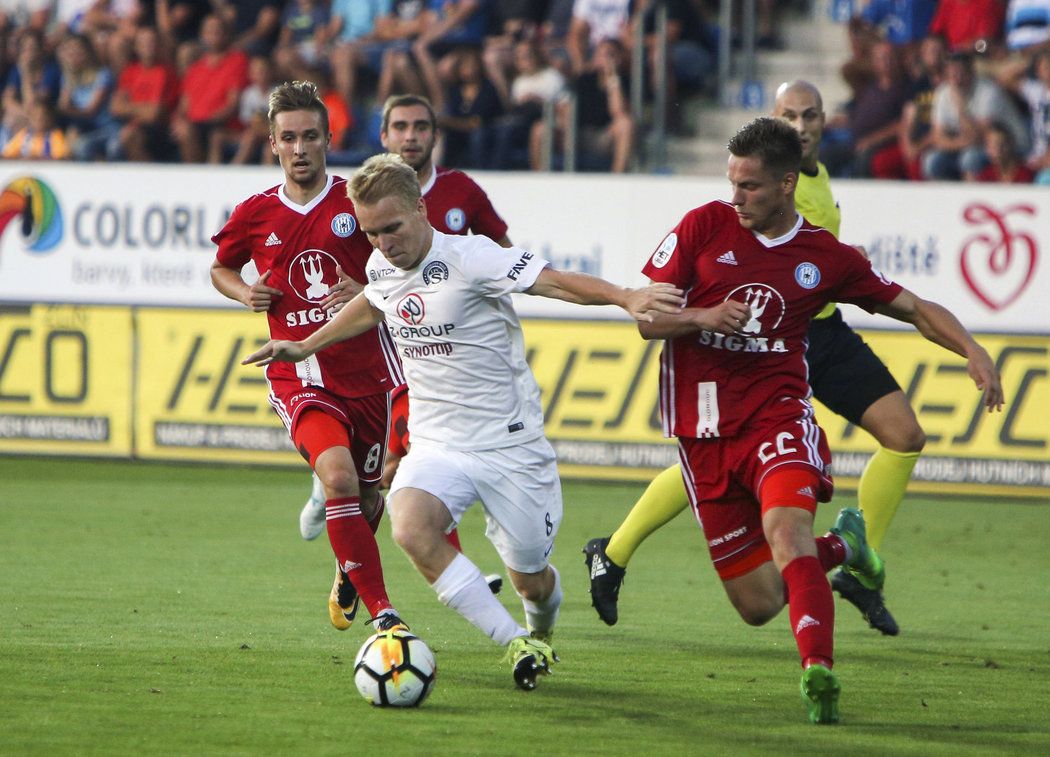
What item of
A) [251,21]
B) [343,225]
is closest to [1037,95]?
[251,21]

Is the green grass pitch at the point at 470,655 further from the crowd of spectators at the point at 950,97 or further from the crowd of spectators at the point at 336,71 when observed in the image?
the crowd of spectators at the point at 336,71

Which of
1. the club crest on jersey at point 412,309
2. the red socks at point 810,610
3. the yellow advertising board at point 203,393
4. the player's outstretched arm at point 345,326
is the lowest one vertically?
the yellow advertising board at point 203,393

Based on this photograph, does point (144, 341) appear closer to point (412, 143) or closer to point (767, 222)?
point (412, 143)

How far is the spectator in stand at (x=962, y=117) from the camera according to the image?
45.1 ft

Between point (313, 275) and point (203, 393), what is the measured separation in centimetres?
660

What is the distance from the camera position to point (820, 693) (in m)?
5.21

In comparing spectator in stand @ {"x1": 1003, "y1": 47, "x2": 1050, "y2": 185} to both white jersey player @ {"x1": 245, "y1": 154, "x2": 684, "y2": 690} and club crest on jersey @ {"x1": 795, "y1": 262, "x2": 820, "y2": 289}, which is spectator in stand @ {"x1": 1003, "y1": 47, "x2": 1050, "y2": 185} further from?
white jersey player @ {"x1": 245, "y1": 154, "x2": 684, "y2": 690}

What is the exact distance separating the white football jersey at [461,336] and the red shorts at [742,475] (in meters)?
0.64

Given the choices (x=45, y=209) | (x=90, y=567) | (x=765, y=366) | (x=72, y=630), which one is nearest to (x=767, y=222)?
(x=765, y=366)

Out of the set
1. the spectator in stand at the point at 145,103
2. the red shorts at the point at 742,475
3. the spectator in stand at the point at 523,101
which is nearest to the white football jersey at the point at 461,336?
the red shorts at the point at 742,475

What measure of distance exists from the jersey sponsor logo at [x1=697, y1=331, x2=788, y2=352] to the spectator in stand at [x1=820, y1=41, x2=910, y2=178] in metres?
8.55

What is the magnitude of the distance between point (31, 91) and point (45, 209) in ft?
12.8

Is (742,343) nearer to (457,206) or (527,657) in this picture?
(527,657)

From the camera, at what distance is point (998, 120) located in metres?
13.6
